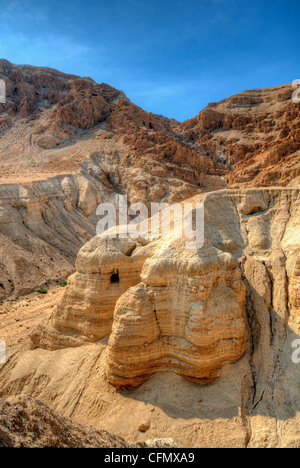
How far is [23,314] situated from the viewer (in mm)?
18969

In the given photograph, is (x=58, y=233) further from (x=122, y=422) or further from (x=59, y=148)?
(x=122, y=422)

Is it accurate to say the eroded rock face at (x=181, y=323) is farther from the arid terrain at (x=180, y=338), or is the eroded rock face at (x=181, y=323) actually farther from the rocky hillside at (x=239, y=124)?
the rocky hillside at (x=239, y=124)

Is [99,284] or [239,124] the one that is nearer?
[99,284]

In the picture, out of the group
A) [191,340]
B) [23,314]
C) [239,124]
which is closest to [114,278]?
[191,340]

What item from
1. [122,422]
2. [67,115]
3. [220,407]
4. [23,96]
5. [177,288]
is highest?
[23,96]

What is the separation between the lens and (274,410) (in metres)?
7.41

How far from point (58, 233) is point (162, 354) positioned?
26.8 metres

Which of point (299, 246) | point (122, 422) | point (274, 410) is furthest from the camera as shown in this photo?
point (299, 246)

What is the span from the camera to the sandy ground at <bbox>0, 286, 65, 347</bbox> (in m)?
15.2

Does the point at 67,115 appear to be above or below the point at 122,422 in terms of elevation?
above

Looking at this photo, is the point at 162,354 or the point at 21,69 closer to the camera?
the point at 162,354

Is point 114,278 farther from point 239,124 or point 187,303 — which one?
point 239,124

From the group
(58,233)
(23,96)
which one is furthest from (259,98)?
(58,233)

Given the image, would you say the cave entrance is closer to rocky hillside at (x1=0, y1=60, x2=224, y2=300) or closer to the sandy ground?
the sandy ground
